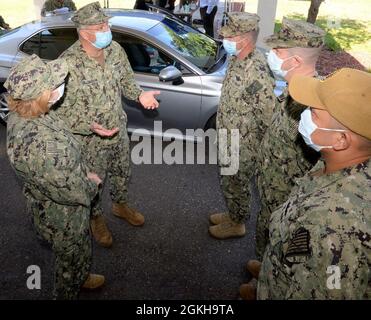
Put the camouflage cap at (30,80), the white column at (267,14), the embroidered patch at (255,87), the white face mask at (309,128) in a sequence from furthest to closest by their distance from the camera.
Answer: the white column at (267,14) → the embroidered patch at (255,87) → the camouflage cap at (30,80) → the white face mask at (309,128)

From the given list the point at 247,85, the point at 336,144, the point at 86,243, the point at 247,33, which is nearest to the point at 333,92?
the point at 336,144

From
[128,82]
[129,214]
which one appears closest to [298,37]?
[128,82]

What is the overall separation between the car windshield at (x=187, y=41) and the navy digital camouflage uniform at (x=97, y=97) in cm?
148

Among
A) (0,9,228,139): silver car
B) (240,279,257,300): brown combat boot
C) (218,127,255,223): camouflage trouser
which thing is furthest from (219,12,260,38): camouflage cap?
(240,279,257,300): brown combat boot

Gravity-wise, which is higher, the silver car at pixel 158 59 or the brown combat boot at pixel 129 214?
the silver car at pixel 158 59

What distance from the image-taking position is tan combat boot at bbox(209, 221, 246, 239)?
3.78m

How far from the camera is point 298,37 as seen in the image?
2.63 meters

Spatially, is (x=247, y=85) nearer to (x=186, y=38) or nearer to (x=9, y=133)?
(x=9, y=133)

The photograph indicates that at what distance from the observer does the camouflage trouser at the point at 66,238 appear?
2432 mm

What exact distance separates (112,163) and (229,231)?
1.39 m

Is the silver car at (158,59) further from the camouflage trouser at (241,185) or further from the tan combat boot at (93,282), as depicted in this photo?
the tan combat boot at (93,282)

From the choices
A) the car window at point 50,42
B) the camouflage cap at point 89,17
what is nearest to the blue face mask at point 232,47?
the camouflage cap at point 89,17

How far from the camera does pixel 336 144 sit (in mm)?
1587

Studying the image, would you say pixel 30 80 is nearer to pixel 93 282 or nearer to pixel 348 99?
pixel 348 99
